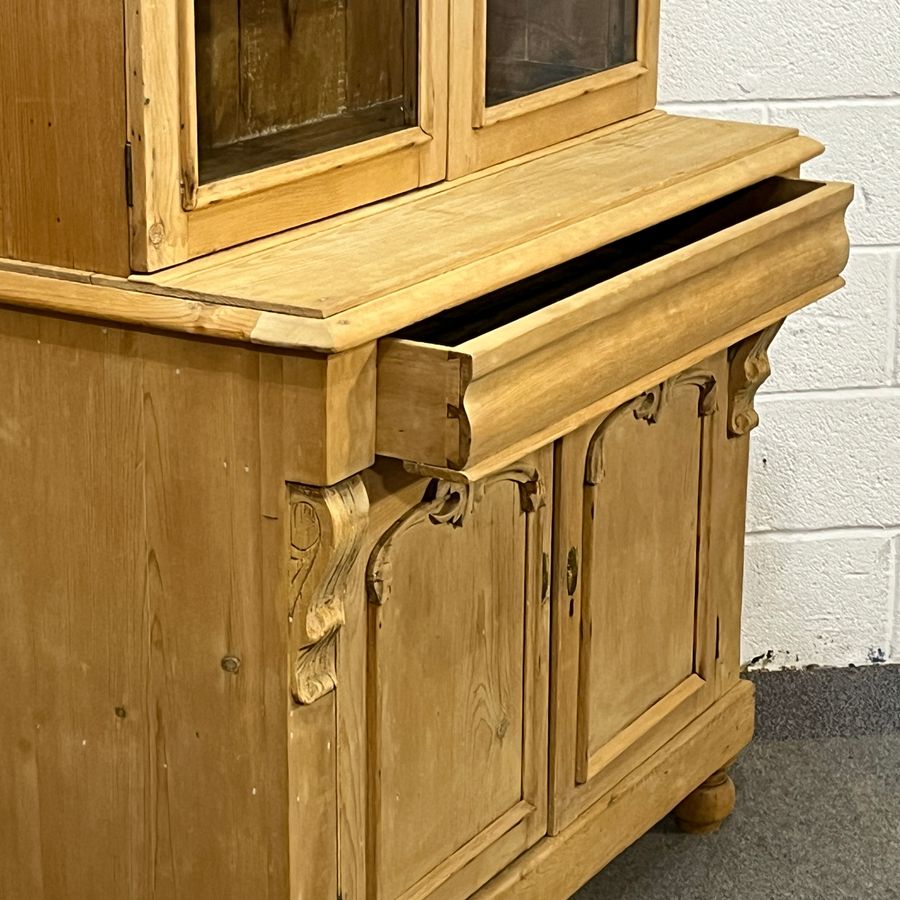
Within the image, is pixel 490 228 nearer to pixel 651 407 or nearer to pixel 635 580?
pixel 651 407

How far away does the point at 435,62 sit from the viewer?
1741mm

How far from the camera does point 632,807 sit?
7.09 feet

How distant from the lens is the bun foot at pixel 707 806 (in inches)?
95.1

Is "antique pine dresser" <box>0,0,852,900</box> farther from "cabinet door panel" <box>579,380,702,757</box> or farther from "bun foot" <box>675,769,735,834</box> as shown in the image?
"bun foot" <box>675,769,735,834</box>

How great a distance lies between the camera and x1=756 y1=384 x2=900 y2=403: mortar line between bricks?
8.71ft

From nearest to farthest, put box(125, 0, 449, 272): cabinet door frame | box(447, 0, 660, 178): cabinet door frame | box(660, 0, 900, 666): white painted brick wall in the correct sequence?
box(125, 0, 449, 272): cabinet door frame < box(447, 0, 660, 178): cabinet door frame < box(660, 0, 900, 666): white painted brick wall

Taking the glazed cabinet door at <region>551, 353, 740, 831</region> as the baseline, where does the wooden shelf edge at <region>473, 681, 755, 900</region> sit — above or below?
below

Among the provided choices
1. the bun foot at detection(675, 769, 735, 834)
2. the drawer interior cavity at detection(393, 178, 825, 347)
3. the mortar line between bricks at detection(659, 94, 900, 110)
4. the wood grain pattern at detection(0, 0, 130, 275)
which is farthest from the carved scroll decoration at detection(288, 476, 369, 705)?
the mortar line between bricks at detection(659, 94, 900, 110)

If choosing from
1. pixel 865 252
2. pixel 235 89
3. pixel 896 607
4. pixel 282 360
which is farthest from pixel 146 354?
pixel 896 607

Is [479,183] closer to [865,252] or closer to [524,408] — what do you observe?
[524,408]

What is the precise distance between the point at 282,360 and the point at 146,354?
0.45 feet

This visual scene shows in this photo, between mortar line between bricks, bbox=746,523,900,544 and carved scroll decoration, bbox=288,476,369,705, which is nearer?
carved scroll decoration, bbox=288,476,369,705

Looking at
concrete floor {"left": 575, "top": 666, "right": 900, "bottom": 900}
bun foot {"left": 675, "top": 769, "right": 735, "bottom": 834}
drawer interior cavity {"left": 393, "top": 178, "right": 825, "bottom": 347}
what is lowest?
concrete floor {"left": 575, "top": 666, "right": 900, "bottom": 900}

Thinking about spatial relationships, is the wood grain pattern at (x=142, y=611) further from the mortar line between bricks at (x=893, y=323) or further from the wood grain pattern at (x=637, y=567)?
the mortar line between bricks at (x=893, y=323)
